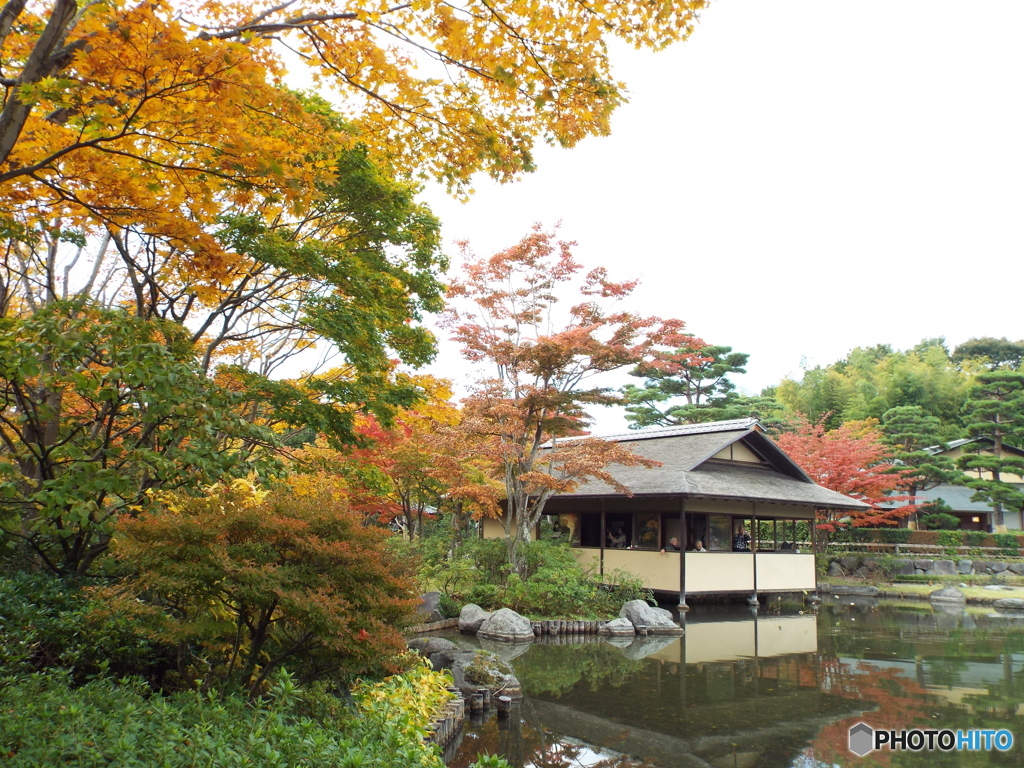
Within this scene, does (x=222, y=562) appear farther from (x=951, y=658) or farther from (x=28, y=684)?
(x=951, y=658)

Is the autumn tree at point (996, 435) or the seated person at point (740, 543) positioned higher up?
the autumn tree at point (996, 435)

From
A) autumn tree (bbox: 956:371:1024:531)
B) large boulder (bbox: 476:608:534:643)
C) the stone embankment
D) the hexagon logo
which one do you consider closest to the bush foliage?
large boulder (bbox: 476:608:534:643)

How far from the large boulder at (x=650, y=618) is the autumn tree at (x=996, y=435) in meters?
16.6

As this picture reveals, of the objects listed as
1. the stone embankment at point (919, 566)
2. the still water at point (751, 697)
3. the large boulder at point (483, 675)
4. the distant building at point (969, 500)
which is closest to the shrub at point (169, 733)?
the still water at point (751, 697)

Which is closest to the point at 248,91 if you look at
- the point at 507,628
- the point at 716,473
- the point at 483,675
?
the point at 483,675

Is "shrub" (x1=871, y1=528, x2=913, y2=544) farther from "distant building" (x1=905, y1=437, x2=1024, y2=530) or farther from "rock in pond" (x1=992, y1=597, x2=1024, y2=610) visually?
"rock in pond" (x1=992, y1=597, x2=1024, y2=610)

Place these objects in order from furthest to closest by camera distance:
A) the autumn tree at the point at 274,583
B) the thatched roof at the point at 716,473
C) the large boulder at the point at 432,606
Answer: the thatched roof at the point at 716,473 → the large boulder at the point at 432,606 → the autumn tree at the point at 274,583

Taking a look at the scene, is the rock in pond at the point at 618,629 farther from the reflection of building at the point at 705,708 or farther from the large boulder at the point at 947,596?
the large boulder at the point at 947,596

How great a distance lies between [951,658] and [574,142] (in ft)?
32.3

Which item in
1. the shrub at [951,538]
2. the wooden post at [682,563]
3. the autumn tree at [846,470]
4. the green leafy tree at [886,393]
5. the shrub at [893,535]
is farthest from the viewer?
the green leafy tree at [886,393]

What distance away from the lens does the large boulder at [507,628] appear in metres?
11.0

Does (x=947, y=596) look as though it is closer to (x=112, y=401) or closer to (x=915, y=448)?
(x=915, y=448)

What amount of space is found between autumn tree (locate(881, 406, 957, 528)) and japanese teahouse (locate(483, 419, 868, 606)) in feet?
25.3

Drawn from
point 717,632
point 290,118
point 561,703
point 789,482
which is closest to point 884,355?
point 789,482
